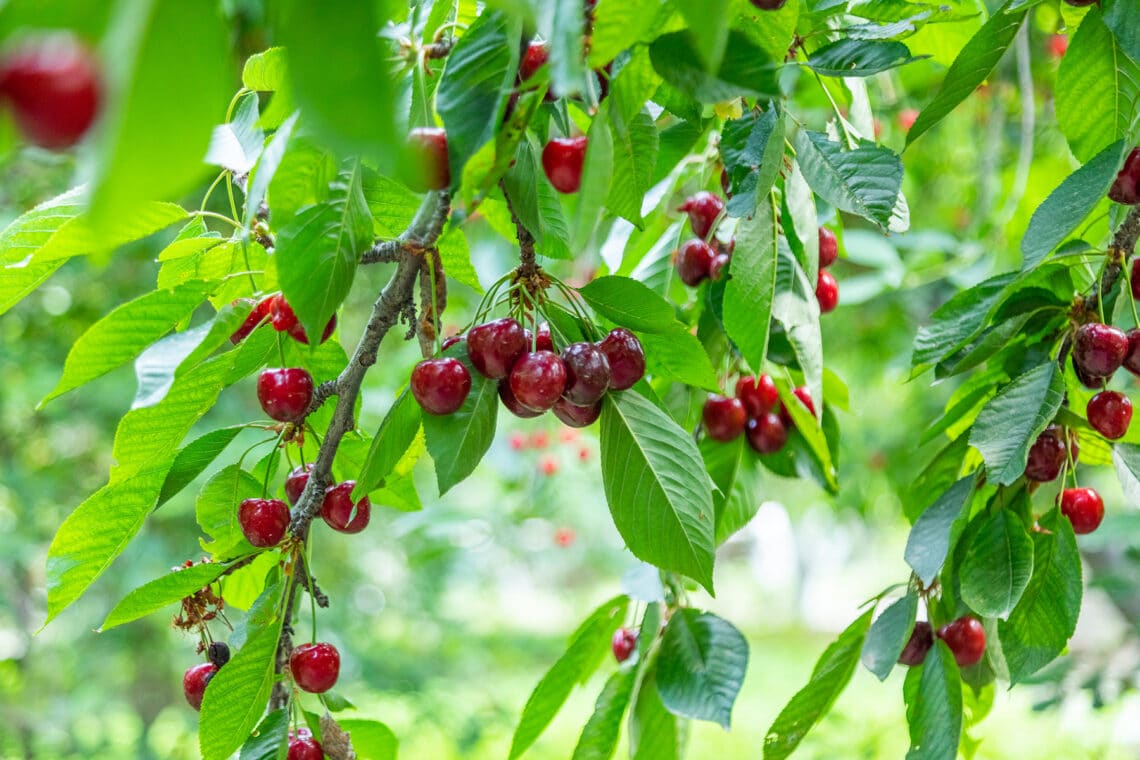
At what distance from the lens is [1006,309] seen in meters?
0.87

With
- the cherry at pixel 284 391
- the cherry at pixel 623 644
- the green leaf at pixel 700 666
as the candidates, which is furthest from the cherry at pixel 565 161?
the cherry at pixel 623 644

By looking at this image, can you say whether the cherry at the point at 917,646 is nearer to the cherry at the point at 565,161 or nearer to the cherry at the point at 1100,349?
the cherry at the point at 1100,349

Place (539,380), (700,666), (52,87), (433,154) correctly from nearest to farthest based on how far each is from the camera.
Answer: (52,87)
(433,154)
(539,380)
(700,666)

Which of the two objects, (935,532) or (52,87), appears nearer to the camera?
(52,87)

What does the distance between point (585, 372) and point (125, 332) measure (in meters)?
0.35

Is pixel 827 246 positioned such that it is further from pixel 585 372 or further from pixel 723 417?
pixel 585 372

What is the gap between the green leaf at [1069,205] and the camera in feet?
Result: 2.39

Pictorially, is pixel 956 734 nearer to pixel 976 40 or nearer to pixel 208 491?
pixel 976 40

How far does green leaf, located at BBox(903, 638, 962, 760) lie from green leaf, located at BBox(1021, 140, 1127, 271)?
352 millimetres

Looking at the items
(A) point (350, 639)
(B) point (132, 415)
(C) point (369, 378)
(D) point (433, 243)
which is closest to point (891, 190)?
(D) point (433, 243)

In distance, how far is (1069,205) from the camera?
0.75 meters

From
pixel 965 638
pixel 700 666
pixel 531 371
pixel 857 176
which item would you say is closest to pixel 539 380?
pixel 531 371

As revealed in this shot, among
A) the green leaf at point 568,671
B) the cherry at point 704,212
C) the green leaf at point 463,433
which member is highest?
the green leaf at point 463,433

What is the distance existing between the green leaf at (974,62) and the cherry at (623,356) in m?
0.27
